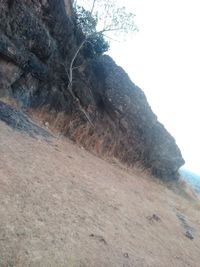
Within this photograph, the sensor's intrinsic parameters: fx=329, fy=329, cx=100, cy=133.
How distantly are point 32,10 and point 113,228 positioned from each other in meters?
10.5

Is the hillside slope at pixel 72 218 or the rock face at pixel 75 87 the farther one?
the rock face at pixel 75 87

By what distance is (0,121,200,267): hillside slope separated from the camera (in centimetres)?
392

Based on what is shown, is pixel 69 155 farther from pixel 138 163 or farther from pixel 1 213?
pixel 138 163

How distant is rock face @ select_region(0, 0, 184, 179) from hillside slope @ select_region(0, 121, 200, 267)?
13.8 feet

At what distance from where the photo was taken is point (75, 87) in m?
15.2

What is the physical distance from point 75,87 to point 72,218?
1084 cm

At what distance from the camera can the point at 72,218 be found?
4977 millimetres

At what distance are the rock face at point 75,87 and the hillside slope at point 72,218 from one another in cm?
420

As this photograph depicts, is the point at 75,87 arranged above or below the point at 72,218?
above

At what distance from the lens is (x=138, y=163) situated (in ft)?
47.2

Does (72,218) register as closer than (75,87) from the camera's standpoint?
Yes

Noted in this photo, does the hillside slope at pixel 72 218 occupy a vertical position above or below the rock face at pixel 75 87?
below

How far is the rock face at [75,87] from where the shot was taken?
39.8ft

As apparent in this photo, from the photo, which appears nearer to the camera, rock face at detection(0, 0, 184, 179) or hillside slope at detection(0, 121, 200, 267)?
hillside slope at detection(0, 121, 200, 267)
